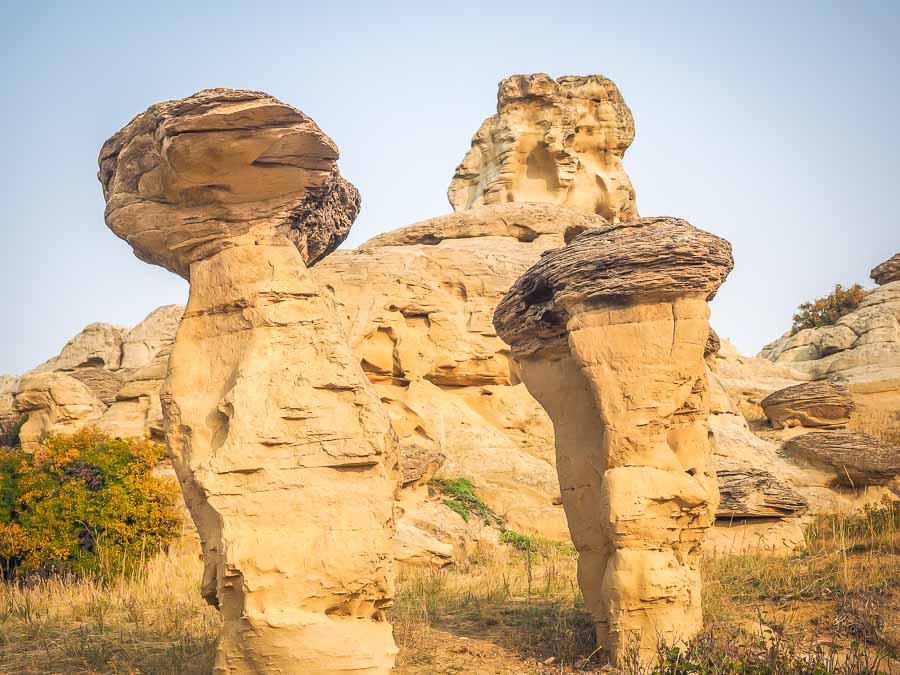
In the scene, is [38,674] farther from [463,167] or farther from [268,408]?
[463,167]

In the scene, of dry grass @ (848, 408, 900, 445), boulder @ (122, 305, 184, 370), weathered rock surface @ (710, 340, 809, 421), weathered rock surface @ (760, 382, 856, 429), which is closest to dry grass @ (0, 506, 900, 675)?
weathered rock surface @ (760, 382, 856, 429)

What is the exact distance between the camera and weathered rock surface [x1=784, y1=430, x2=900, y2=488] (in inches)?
515

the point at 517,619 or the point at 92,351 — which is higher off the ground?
the point at 92,351

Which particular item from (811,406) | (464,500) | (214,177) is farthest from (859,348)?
(214,177)

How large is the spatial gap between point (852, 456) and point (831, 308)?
19687 mm

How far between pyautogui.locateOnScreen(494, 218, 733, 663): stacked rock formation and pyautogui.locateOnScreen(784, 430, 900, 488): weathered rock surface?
725 cm

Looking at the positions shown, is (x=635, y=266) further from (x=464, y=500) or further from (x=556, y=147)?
(x=556, y=147)

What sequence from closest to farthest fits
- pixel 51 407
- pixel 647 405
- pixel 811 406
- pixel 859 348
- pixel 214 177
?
1. pixel 214 177
2. pixel 647 405
3. pixel 51 407
4. pixel 811 406
5. pixel 859 348

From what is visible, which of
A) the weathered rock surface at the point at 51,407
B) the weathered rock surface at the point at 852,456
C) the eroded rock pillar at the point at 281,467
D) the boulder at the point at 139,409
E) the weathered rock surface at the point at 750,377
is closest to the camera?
the eroded rock pillar at the point at 281,467

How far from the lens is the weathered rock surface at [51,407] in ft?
53.3

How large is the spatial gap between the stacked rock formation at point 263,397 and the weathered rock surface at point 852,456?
9575 millimetres

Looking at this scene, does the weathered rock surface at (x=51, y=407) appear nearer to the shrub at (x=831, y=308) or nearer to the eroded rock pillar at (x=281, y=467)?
the eroded rock pillar at (x=281, y=467)

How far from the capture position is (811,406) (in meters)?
16.7

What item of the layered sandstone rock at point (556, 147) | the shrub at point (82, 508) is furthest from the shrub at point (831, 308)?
the shrub at point (82, 508)
